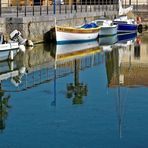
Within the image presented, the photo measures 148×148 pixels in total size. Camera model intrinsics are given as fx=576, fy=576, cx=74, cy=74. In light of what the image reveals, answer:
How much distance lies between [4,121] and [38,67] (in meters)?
11.1

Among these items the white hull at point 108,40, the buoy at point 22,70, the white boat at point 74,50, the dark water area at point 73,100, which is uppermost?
the white hull at point 108,40

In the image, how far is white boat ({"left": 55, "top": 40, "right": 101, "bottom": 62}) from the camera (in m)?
30.8

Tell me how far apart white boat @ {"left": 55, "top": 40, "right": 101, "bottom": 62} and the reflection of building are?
147 cm

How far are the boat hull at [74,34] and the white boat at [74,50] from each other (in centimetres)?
34

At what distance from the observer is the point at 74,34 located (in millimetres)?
37781

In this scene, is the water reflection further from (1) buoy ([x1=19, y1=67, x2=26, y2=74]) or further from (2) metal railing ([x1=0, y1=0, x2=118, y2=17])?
(2) metal railing ([x1=0, y1=0, x2=118, y2=17])

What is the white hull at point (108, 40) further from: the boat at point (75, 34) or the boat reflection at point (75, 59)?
the boat at point (75, 34)

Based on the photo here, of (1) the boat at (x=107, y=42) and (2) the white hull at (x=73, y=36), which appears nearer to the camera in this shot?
(2) the white hull at (x=73, y=36)

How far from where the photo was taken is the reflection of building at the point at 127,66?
2345cm

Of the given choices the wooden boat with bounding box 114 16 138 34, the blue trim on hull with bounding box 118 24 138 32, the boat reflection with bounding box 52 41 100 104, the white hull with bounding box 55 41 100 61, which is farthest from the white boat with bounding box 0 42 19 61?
the blue trim on hull with bounding box 118 24 138 32

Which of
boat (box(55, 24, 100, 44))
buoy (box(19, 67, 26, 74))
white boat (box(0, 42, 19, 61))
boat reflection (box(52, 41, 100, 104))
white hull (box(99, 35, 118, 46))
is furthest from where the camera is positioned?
white hull (box(99, 35, 118, 46))

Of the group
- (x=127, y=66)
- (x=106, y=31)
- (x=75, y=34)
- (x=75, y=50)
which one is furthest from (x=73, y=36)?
(x=127, y=66)

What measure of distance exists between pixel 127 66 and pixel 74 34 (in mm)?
9466

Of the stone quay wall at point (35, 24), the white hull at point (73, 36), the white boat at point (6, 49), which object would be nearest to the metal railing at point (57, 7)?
the stone quay wall at point (35, 24)
